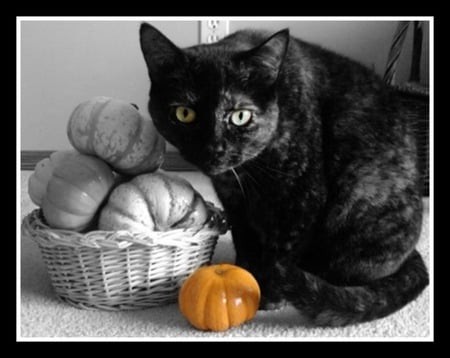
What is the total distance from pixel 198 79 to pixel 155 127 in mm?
187

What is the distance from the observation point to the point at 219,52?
1254 millimetres

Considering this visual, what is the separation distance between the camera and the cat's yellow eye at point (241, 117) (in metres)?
1.19

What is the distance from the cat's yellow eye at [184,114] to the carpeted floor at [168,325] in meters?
0.41

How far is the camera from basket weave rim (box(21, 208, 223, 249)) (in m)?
1.16

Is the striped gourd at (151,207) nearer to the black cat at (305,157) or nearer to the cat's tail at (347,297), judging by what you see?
the black cat at (305,157)

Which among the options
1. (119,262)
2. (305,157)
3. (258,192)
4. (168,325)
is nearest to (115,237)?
(119,262)

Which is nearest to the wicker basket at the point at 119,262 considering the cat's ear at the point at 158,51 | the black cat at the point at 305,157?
the black cat at the point at 305,157

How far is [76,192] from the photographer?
1.24m

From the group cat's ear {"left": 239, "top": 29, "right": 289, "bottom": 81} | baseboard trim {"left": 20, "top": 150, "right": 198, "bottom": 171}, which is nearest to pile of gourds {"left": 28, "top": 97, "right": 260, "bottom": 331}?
cat's ear {"left": 239, "top": 29, "right": 289, "bottom": 81}

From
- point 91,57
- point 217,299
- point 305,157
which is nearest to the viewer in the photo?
point 217,299

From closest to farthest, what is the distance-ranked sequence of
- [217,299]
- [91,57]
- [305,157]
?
[217,299] → [305,157] → [91,57]

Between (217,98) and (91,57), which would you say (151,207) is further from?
(91,57)

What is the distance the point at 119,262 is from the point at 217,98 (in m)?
0.39

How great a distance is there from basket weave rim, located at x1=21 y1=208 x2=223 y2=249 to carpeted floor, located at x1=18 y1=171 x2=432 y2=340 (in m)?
0.15
